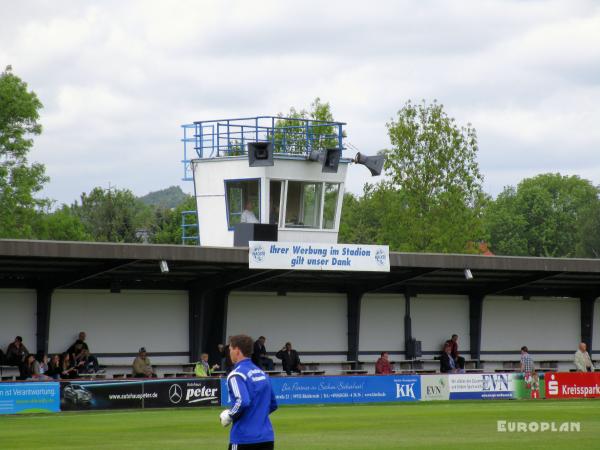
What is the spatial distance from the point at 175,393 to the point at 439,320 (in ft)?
46.0

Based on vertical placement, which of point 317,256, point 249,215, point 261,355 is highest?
point 249,215

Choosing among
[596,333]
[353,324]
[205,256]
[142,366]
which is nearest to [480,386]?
[353,324]

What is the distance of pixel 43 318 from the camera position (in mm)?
32094

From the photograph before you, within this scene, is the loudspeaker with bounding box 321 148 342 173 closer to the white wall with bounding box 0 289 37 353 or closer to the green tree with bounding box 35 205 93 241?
the white wall with bounding box 0 289 37 353

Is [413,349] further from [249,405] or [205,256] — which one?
[249,405]

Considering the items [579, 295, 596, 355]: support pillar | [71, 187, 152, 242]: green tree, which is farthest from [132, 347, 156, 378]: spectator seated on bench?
[71, 187, 152, 242]: green tree

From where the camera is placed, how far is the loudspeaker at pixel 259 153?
35938 millimetres

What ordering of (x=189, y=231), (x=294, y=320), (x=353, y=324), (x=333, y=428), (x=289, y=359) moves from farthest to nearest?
1. (x=189, y=231)
2. (x=353, y=324)
3. (x=294, y=320)
4. (x=289, y=359)
5. (x=333, y=428)

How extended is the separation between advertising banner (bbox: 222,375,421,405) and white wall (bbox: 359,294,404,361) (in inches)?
241

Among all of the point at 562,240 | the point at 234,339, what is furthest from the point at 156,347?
the point at 562,240

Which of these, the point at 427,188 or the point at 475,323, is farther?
the point at 427,188

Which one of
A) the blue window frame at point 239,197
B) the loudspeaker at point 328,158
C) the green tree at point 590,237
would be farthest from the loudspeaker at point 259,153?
the green tree at point 590,237

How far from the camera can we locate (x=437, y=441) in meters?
19.9

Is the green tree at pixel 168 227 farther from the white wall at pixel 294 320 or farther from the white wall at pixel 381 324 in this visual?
the white wall at pixel 294 320
